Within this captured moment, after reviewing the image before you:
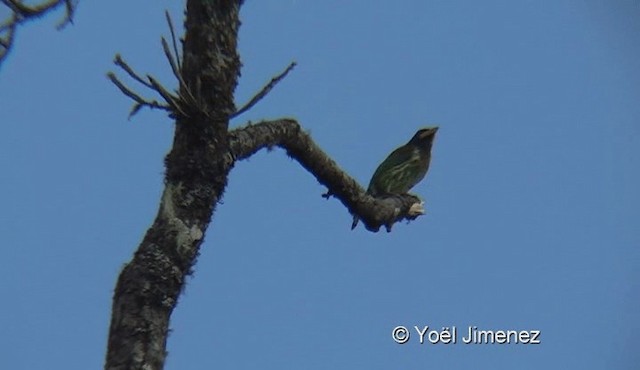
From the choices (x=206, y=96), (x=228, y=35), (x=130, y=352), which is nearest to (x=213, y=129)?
(x=206, y=96)

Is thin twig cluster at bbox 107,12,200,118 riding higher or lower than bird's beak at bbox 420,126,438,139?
lower

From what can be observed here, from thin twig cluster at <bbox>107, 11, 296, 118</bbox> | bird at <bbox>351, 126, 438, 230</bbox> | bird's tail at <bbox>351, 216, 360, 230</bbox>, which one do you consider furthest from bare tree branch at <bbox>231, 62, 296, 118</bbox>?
bird at <bbox>351, 126, 438, 230</bbox>

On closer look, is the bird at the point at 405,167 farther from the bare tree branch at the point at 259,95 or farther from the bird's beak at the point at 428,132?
the bare tree branch at the point at 259,95

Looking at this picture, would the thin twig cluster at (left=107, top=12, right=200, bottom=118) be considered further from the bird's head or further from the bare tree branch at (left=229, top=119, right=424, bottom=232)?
the bird's head

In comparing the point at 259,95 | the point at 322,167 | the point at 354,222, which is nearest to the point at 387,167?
the point at 354,222

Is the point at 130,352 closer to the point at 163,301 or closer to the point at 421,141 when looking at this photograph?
the point at 163,301

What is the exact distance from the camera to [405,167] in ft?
24.6

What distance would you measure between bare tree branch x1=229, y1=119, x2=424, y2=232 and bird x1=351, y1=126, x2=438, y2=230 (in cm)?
132

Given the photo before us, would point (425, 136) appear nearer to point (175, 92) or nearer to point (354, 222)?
point (354, 222)

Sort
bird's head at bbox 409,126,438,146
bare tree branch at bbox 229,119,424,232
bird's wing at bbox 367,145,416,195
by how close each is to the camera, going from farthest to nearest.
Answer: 1. bird's head at bbox 409,126,438,146
2. bird's wing at bbox 367,145,416,195
3. bare tree branch at bbox 229,119,424,232

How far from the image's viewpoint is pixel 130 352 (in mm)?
2260

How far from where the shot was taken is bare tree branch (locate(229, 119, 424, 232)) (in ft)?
10.4

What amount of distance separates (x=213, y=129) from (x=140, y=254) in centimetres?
51

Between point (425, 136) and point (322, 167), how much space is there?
13.3 feet
